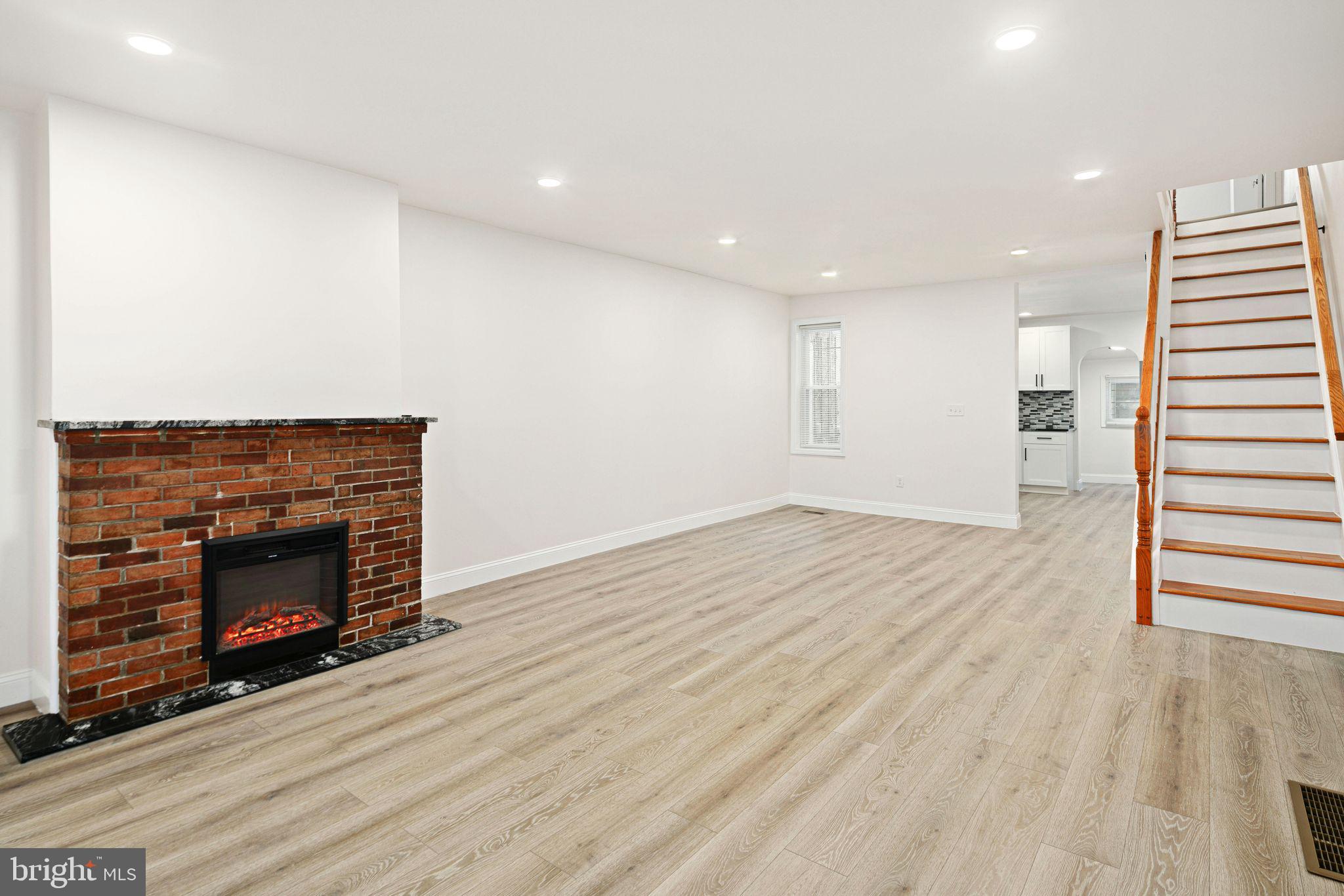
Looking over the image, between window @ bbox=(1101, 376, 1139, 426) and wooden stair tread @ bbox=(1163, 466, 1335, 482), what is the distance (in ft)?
22.3

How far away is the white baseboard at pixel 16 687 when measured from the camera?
2.76 metres

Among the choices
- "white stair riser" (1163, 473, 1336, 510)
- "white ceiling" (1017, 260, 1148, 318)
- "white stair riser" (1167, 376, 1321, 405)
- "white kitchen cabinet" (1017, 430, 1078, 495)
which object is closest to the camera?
"white stair riser" (1163, 473, 1336, 510)

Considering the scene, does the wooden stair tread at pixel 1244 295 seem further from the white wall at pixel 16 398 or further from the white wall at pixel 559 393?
the white wall at pixel 16 398

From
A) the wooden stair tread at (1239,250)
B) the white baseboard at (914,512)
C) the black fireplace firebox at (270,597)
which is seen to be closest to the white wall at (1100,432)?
the white baseboard at (914,512)

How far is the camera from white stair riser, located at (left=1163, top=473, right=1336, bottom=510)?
12.1ft

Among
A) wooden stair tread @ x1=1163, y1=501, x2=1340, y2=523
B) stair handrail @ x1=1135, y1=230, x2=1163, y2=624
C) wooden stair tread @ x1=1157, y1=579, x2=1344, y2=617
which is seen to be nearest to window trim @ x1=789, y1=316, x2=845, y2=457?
wooden stair tread @ x1=1163, y1=501, x2=1340, y2=523

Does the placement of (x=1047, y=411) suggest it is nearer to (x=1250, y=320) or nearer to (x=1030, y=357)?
(x=1030, y=357)

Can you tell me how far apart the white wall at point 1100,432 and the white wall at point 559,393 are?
6311 millimetres

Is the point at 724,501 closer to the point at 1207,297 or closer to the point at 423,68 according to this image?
the point at 1207,297

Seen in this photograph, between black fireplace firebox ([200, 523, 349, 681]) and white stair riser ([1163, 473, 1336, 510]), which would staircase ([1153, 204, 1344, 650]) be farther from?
black fireplace firebox ([200, 523, 349, 681])

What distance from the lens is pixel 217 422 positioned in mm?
2873

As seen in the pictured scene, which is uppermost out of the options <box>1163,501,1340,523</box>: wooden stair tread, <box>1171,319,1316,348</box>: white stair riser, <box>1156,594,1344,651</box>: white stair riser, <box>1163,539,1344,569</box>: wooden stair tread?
<box>1171,319,1316,348</box>: white stair riser

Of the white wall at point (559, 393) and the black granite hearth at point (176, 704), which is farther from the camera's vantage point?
Answer: the white wall at point (559, 393)

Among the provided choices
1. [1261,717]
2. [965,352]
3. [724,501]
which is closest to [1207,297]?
[965,352]
